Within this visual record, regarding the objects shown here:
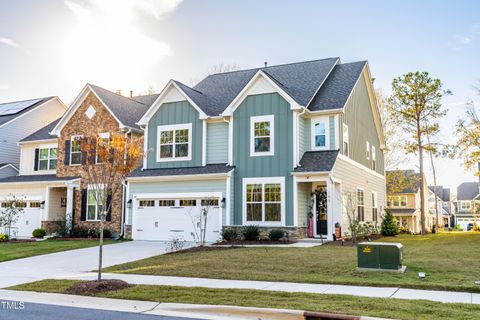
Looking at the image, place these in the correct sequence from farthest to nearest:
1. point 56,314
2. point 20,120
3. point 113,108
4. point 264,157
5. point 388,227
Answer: point 20,120 → point 388,227 → point 113,108 → point 264,157 → point 56,314

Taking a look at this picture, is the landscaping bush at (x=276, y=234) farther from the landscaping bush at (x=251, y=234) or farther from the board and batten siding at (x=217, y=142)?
the board and batten siding at (x=217, y=142)

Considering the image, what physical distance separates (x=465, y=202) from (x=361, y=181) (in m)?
60.0

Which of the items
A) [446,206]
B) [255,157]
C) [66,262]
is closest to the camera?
[66,262]

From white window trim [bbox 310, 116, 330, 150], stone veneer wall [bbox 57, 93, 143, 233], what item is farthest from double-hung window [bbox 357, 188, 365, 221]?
stone veneer wall [bbox 57, 93, 143, 233]

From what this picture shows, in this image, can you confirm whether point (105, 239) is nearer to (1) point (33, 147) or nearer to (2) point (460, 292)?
(1) point (33, 147)

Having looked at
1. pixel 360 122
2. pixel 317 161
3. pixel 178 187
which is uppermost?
pixel 360 122

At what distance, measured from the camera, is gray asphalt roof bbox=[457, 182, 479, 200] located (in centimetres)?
7731

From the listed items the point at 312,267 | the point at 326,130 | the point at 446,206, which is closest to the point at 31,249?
the point at 312,267

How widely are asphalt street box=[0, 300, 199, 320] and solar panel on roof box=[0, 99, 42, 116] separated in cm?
2940

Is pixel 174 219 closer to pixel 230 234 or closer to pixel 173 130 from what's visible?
pixel 230 234

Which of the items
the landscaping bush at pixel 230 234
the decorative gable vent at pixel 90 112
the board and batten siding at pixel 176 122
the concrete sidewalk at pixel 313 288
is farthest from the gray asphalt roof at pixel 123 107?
the concrete sidewalk at pixel 313 288

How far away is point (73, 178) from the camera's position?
27.1 metres

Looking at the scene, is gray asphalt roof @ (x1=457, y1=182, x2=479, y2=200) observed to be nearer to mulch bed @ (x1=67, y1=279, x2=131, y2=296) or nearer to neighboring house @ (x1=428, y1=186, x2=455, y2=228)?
neighboring house @ (x1=428, y1=186, x2=455, y2=228)

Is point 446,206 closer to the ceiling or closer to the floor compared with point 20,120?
closer to the floor
